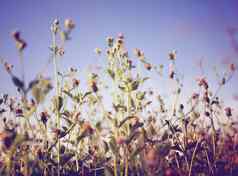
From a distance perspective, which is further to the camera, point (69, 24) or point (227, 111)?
point (227, 111)

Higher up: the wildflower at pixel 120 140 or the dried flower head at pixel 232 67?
the dried flower head at pixel 232 67

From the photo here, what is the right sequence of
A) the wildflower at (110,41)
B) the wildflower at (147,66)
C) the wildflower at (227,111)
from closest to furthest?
the wildflower at (110,41) → the wildflower at (147,66) → the wildflower at (227,111)

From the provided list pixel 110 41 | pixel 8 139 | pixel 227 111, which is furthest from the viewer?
pixel 227 111

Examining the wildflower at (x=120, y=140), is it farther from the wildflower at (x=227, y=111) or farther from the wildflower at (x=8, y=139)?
the wildflower at (x=227, y=111)

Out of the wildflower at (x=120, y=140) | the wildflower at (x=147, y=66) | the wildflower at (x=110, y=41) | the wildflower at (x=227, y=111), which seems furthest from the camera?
the wildflower at (x=227, y=111)

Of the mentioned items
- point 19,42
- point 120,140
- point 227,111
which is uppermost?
point 19,42

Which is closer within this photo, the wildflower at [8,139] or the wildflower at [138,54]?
the wildflower at [8,139]

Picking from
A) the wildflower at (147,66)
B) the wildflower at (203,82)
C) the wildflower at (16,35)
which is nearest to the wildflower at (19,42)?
the wildflower at (16,35)

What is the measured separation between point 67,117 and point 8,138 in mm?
1116

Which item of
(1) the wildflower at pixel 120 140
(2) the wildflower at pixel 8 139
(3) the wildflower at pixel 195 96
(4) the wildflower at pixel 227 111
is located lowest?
(1) the wildflower at pixel 120 140

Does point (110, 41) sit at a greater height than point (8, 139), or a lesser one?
greater

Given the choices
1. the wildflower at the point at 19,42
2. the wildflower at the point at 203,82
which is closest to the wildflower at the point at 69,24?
the wildflower at the point at 19,42

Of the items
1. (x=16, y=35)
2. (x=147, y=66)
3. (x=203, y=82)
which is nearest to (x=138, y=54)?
(x=147, y=66)

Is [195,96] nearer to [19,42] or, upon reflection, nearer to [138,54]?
[138,54]
